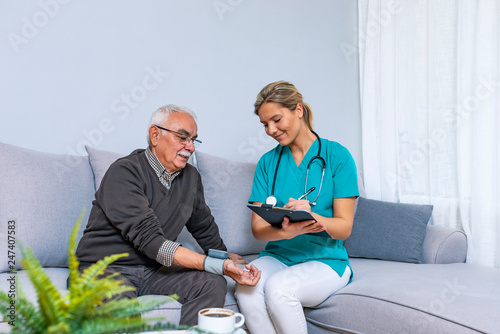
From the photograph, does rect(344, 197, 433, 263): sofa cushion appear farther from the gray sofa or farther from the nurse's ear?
the nurse's ear

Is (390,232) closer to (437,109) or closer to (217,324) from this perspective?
(437,109)

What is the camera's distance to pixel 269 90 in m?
1.88

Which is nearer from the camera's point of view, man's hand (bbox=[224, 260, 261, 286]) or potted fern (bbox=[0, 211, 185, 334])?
potted fern (bbox=[0, 211, 185, 334])

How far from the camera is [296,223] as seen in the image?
1.66 m

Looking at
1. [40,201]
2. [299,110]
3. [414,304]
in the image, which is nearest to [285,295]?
[414,304]

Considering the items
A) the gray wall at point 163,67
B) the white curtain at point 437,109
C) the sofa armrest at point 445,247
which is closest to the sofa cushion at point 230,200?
the gray wall at point 163,67

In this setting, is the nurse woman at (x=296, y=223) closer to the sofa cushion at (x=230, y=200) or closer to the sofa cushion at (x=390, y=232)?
the sofa cushion at (x=230, y=200)

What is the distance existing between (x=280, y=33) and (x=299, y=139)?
3.99 feet

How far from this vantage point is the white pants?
62.7 inches

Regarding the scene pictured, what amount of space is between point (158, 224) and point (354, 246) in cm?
121

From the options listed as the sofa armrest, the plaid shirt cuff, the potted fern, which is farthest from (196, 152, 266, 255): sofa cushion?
the potted fern

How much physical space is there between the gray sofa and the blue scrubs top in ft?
0.57

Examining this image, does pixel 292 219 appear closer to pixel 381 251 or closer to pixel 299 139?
pixel 299 139

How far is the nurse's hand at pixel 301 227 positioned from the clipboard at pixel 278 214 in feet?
0.06
